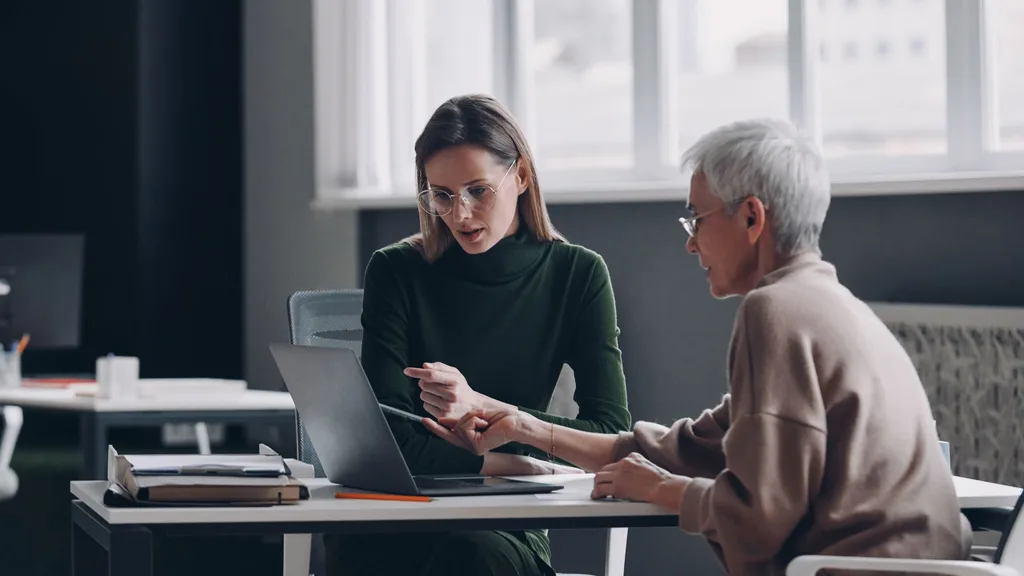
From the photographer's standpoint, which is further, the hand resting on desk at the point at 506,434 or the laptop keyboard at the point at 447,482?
the hand resting on desk at the point at 506,434

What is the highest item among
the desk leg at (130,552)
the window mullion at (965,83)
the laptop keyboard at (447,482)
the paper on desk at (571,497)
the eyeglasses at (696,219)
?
the window mullion at (965,83)

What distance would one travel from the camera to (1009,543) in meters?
1.79

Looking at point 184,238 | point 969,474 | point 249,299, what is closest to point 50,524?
point 249,299

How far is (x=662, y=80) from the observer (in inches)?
200

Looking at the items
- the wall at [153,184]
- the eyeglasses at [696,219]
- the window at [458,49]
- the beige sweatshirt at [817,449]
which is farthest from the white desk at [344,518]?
the wall at [153,184]

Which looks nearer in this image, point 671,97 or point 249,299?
point 671,97

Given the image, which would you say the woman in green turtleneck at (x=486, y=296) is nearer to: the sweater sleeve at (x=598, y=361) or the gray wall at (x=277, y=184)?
the sweater sleeve at (x=598, y=361)

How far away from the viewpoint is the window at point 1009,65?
4.22 m

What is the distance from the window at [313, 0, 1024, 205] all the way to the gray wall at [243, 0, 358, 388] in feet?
1.60

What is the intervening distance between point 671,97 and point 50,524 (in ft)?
9.87

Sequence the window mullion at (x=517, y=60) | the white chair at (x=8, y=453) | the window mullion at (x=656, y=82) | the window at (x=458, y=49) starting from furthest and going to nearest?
the window at (x=458, y=49) < the window mullion at (x=517, y=60) < the window mullion at (x=656, y=82) < the white chair at (x=8, y=453)

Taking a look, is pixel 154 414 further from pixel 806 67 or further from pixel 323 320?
pixel 806 67

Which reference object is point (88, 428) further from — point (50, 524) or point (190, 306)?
point (190, 306)

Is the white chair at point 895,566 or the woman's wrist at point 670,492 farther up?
the woman's wrist at point 670,492
